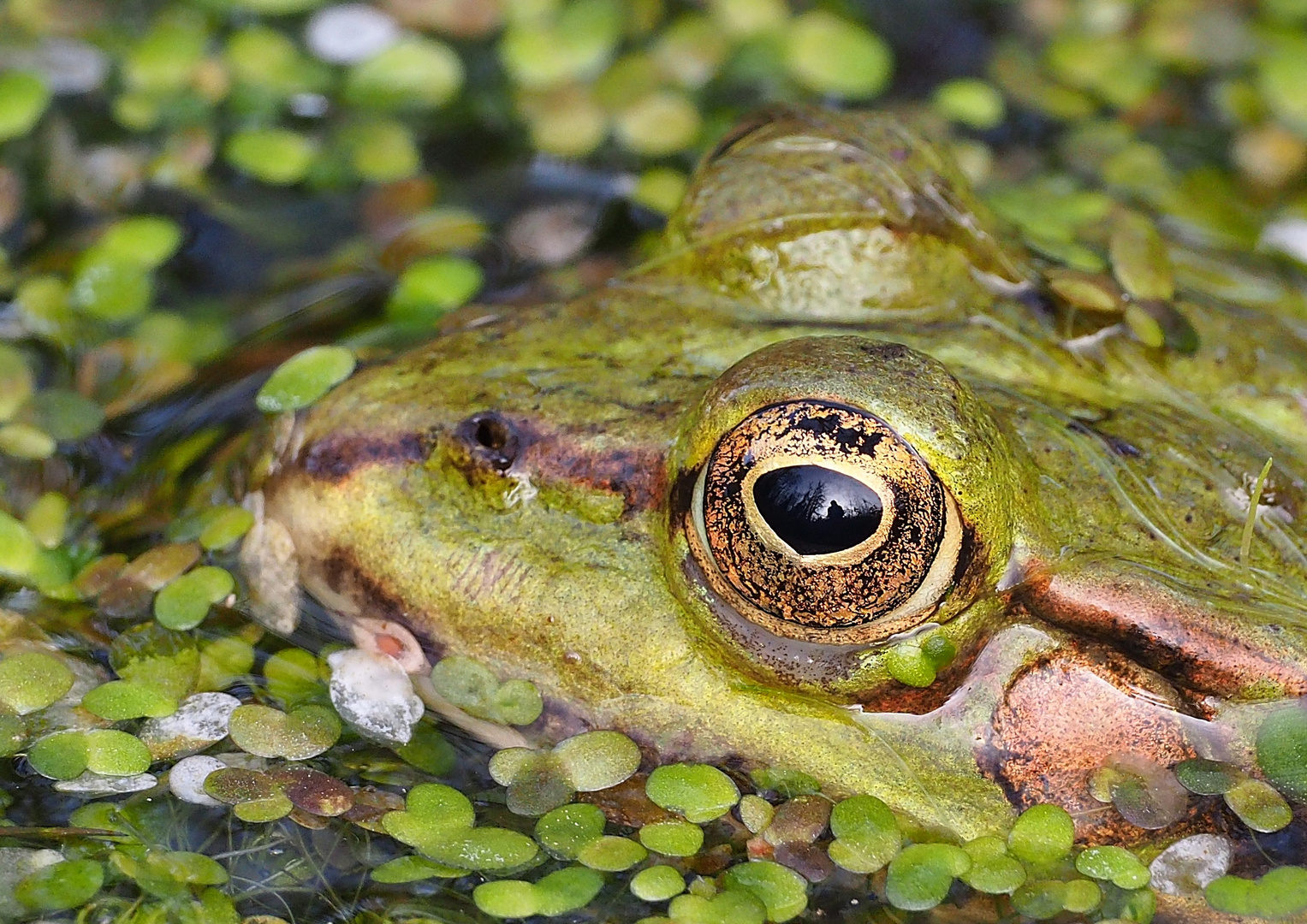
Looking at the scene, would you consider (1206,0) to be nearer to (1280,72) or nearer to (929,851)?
(1280,72)

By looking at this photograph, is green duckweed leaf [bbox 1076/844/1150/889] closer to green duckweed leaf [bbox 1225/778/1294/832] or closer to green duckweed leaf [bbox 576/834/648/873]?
green duckweed leaf [bbox 1225/778/1294/832]

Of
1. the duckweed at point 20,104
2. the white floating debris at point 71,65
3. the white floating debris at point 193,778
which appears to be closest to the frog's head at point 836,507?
the white floating debris at point 193,778

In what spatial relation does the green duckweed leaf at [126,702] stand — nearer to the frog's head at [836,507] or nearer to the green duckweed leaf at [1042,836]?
the frog's head at [836,507]

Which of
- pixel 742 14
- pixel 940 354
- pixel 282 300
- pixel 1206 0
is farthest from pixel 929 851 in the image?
pixel 1206 0

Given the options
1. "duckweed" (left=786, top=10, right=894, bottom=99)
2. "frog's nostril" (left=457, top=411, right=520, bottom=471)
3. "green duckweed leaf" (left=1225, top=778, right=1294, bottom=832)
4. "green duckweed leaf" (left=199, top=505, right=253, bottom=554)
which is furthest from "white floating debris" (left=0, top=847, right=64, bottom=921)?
"duckweed" (left=786, top=10, right=894, bottom=99)

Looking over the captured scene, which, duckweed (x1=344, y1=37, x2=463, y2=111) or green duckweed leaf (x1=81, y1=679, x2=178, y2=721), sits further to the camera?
duckweed (x1=344, y1=37, x2=463, y2=111)

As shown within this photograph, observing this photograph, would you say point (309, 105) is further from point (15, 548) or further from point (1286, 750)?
point (1286, 750)
